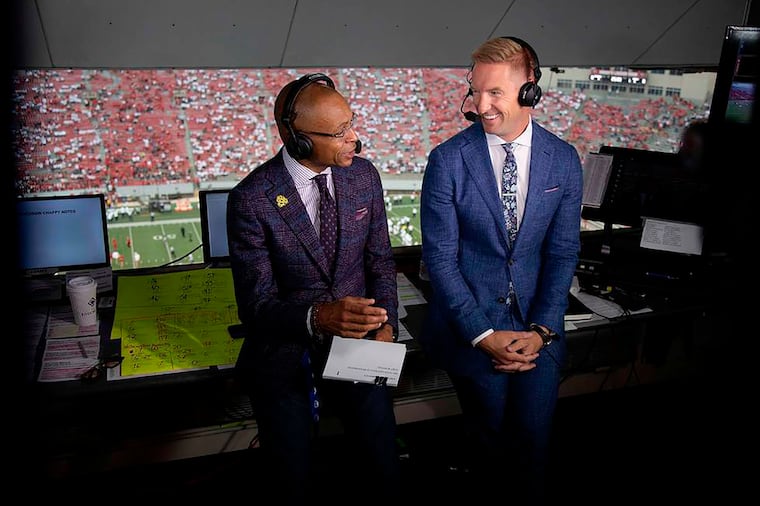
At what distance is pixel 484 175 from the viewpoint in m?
1.94

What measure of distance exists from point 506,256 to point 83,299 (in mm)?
1521

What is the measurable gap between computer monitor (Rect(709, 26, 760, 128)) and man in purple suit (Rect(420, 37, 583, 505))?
104 centimetres

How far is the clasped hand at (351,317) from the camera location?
168 cm

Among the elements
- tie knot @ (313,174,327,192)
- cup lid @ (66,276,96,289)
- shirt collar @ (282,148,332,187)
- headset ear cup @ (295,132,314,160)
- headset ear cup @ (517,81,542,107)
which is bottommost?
cup lid @ (66,276,96,289)

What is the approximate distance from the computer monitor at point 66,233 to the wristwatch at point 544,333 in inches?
67.1

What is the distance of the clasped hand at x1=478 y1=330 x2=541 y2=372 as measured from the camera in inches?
76.5

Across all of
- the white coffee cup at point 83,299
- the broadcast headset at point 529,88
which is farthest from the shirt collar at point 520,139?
the white coffee cup at point 83,299

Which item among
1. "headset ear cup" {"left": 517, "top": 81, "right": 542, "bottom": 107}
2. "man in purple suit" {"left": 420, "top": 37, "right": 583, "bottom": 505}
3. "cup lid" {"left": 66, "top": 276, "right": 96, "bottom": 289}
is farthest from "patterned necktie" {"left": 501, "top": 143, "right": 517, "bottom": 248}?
"cup lid" {"left": 66, "top": 276, "right": 96, "bottom": 289}

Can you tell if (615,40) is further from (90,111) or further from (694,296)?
(90,111)

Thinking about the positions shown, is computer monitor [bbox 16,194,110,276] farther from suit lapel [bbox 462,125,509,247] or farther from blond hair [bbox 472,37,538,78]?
blond hair [bbox 472,37,538,78]

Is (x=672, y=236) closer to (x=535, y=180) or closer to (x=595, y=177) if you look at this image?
(x=595, y=177)

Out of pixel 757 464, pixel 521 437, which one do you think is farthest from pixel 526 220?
pixel 757 464

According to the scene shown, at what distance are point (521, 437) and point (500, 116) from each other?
102cm

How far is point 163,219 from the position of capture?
9.23 feet
